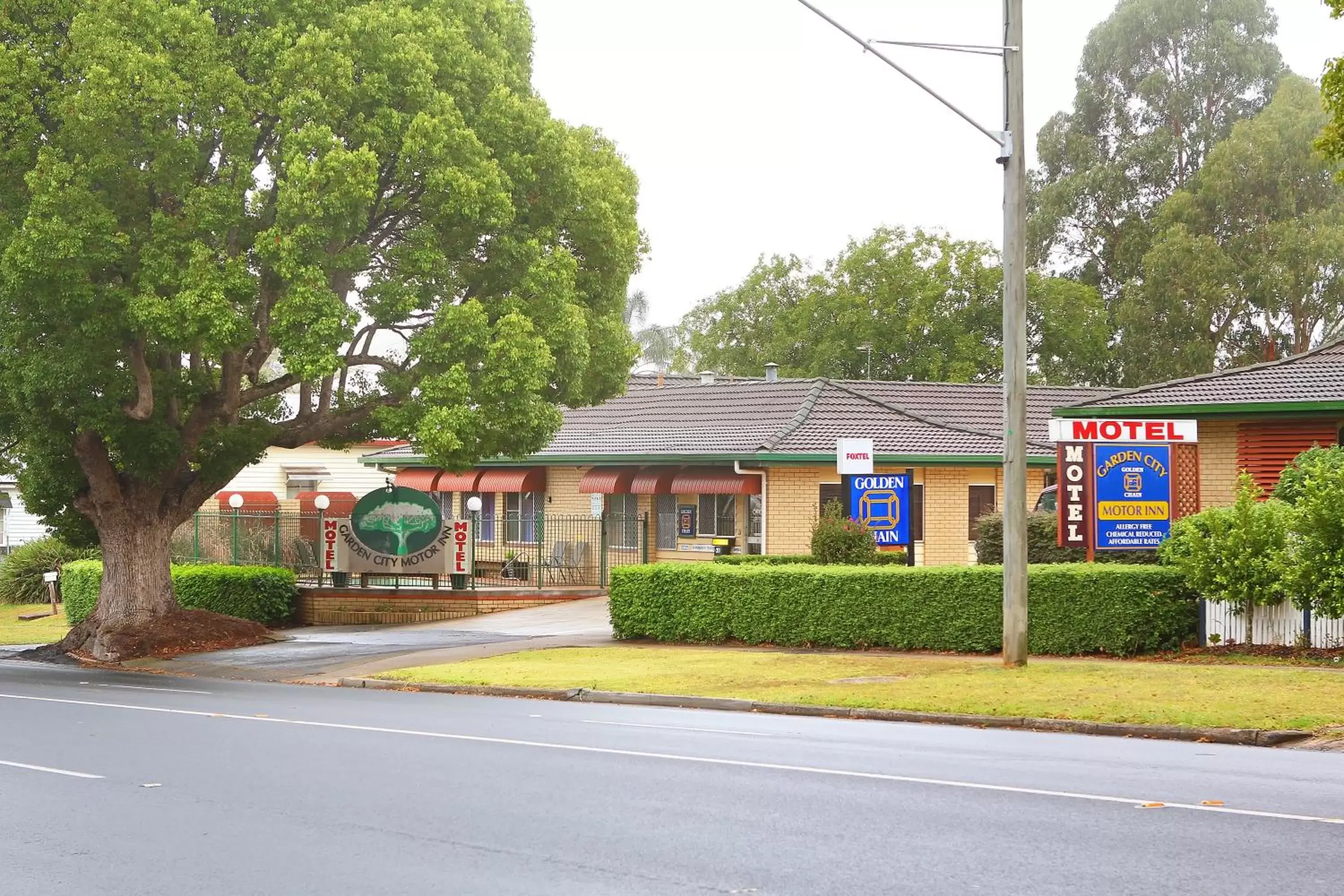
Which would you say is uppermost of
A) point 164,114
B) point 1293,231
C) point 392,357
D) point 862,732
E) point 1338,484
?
point 1293,231

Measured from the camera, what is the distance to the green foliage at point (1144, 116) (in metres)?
62.8

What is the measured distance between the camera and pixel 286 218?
22719 millimetres

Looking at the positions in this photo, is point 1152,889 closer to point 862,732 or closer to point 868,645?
point 862,732

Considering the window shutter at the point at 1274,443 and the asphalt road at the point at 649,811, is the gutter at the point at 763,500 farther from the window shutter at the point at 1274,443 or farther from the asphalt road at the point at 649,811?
the asphalt road at the point at 649,811

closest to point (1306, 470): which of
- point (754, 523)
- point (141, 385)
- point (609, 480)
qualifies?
point (754, 523)

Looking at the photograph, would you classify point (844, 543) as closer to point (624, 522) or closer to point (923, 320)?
point (624, 522)

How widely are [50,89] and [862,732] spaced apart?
16.2 metres

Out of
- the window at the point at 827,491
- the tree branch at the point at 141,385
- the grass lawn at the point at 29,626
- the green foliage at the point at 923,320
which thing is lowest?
the grass lawn at the point at 29,626

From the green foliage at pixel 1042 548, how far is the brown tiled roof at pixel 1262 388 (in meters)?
2.92

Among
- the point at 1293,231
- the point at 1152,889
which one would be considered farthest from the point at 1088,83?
the point at 1152,889

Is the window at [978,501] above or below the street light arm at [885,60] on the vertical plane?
Answer: below

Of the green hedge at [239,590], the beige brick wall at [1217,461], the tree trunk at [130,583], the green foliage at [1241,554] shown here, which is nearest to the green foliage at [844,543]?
the green foliage at [1241,554]

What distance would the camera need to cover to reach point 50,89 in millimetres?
23234

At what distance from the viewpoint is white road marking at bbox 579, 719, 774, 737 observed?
47.4ft
